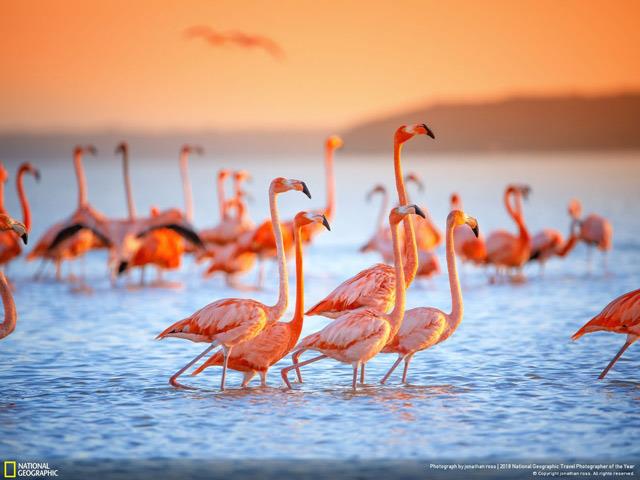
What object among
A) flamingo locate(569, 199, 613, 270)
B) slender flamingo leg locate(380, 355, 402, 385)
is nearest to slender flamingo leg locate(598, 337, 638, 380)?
slender flamingo leg locate(380, 355, 402, 385)

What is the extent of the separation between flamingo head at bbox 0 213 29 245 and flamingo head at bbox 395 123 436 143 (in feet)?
9.33

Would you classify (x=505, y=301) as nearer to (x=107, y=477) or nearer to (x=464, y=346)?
(x=464, y=346)

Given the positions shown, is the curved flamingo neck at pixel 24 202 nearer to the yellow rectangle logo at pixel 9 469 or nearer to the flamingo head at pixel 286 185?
the flamingo head at pixel 286 185

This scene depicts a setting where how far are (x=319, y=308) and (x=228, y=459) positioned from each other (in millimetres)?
2125

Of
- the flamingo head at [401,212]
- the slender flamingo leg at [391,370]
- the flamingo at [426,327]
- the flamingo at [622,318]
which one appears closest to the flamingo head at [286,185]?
the flamingo head at [401,212]

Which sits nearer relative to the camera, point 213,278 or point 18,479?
point 18,479

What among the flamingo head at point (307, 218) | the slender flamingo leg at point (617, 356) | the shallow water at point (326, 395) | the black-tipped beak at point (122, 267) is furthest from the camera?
the black-tipped beak at point (122, 267)

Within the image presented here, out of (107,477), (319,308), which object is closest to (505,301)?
(319,308)

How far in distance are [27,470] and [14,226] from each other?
1963mm

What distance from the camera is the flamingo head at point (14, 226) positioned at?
21.2ft

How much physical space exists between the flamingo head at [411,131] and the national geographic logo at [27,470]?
11.7ft

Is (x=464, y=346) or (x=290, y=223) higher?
(x=290, y=223)

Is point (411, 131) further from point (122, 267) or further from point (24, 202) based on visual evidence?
point (24, 202)

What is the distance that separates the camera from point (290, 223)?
13398mm
